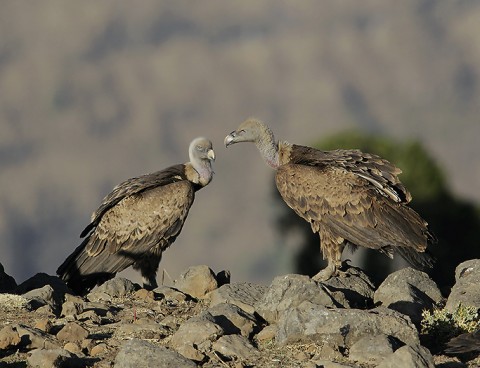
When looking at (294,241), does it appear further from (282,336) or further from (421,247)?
(282,336)

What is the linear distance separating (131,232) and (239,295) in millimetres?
4261

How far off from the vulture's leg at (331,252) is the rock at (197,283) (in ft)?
5.36

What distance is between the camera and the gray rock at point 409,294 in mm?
12680

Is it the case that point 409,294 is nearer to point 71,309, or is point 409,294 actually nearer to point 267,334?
point 267,334

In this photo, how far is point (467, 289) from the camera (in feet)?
43.8

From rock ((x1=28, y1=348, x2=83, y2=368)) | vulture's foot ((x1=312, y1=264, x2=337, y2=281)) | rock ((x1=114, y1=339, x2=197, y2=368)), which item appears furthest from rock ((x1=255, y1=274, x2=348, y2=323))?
rock ((x1=28, y1=348, x2=83, y2=368))

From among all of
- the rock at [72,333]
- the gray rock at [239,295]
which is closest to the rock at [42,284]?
the gray rock at [239,295]

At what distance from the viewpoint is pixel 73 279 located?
1662cm

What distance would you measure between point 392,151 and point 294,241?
404cm

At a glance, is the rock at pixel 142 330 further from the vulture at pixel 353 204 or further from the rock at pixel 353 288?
the vulture at pixel 353 204

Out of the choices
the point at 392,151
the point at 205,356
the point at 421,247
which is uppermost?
the point at 392,151

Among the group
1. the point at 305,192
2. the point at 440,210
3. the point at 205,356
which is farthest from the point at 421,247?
the point at 440,210

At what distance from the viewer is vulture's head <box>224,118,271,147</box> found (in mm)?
17406

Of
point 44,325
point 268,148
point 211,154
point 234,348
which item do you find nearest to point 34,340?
point 44,325
